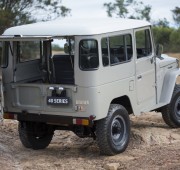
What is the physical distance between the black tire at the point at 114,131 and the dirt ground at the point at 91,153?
15 cm

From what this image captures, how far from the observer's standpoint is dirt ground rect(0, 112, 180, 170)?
289 inches

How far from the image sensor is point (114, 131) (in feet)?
26.4

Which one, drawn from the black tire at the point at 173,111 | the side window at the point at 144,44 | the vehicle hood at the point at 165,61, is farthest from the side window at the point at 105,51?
the black tire at the point at 173,111

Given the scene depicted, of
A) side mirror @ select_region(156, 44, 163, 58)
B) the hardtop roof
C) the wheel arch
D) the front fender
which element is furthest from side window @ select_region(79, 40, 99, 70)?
the front fender

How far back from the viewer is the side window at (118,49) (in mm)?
7569

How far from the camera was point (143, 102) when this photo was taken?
862cm

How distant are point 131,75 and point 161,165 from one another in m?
1.72

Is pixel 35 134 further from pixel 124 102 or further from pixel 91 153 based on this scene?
pixel 124 102

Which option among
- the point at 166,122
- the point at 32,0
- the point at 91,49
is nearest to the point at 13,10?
the point at 32,0

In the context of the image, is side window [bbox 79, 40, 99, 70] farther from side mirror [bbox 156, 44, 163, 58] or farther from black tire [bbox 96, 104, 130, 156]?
side mirror [bbox 156, 44, 163, 58]

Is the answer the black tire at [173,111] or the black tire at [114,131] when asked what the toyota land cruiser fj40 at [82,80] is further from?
the black tire at [173,111]

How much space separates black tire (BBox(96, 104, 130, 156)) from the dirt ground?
5.8 inches

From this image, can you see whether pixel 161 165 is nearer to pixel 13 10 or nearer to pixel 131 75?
pixel 131 75

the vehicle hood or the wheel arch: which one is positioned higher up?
the vehicle hood
